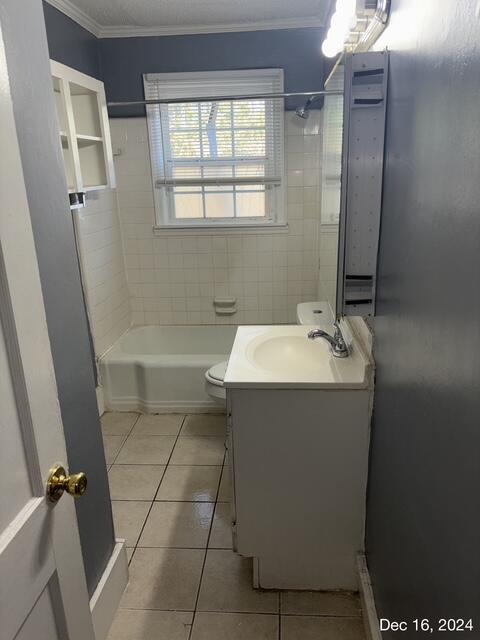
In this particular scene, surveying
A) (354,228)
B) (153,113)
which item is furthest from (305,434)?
(153,113)

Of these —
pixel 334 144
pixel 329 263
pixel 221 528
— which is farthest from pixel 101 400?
pixel 334 144

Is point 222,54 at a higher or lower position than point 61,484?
higher

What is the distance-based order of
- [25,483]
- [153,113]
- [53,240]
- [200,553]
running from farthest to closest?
[153,113] → [200,553] → [53,240] → [25,483]

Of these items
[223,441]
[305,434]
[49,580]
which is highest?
[49,580]

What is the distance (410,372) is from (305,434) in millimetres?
588

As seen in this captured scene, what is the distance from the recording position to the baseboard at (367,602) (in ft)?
4.81

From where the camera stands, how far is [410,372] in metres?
1.09

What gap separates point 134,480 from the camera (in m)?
2.41

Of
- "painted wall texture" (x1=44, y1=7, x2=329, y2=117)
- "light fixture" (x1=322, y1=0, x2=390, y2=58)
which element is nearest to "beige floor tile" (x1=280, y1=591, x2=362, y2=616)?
"light fixture" (x1=322, y1=0, x2=390, y2=58)

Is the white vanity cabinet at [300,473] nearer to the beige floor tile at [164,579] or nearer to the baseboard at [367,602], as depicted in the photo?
the baseboard at [367,602]

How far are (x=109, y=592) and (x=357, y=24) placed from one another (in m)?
2.04

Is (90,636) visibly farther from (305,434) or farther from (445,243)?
(445,243)

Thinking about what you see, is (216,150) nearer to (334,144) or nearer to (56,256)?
(334,144)

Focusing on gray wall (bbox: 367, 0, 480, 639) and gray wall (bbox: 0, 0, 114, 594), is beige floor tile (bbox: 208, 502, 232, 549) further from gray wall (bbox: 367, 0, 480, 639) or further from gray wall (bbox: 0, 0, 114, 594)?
gray wall (bbox: 367, 0, 480, 639)
